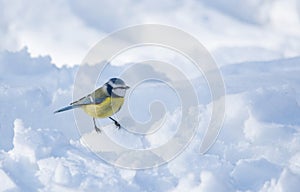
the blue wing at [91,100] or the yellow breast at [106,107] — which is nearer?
the yellow breast at [106,107]

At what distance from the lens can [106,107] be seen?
31.6ft

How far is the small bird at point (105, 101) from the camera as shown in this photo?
31.2ft

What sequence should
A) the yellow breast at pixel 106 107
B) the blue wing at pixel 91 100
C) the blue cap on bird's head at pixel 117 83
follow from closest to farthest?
the blue cap on bird's head at pixel 117 83, the yellow breast at pixel 106 107, the blue wing at pixel 91 100

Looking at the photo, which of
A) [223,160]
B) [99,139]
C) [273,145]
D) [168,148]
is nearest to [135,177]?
[223,160]

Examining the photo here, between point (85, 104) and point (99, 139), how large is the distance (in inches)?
28.4

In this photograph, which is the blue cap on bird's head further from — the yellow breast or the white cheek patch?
the yellow breast

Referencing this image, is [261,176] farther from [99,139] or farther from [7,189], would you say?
[99,139]

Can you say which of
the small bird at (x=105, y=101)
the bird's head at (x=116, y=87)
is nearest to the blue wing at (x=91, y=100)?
the small bird at (x=105, y=101)

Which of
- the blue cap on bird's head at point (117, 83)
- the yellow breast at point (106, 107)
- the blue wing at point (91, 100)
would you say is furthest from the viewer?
the blue wing at point (91, 100)

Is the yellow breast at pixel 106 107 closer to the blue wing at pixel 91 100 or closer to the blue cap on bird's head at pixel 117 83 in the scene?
the blue wing at pixel 91 100

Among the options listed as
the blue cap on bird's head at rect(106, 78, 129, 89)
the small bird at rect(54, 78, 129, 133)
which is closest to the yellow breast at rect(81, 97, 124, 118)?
the small bird at rect(54, 78, 129, 133)

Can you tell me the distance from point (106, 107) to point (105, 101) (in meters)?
0.09

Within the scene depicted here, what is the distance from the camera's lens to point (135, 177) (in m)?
31.2

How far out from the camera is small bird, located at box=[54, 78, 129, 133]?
31.2 ft
